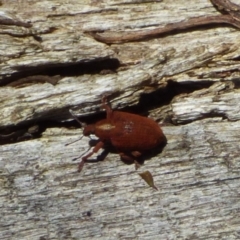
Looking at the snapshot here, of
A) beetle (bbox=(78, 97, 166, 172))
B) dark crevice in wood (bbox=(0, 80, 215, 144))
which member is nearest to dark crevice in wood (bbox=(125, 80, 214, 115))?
dark crevice in wood (bbox=(0, 80, 215, 144))

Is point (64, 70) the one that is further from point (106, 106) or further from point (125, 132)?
point (125, 132)

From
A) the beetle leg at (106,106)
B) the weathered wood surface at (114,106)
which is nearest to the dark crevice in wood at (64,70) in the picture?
the weathered wood surface at (114,106)

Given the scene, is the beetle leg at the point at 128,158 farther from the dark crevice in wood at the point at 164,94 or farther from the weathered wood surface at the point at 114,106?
the dark crevice in wood at the point at 164,94

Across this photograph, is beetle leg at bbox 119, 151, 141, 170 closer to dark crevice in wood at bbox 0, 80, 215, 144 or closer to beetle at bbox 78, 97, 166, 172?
beetle at bbox 78, 97, 166, 172

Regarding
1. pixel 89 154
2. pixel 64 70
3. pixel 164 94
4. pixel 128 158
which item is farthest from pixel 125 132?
pixel 64 70

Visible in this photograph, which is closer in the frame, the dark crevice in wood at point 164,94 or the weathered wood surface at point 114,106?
the weathered wood surface at point 114,106
